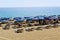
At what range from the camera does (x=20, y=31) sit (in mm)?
19016

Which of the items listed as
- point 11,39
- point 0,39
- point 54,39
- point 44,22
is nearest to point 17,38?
point 11,39

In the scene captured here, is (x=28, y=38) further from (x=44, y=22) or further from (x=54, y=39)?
(x=44, y=22)

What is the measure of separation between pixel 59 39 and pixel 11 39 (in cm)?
340

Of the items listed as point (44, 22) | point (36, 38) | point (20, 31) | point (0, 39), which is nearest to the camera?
point (0, 39)

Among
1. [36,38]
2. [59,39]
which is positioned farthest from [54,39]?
[36,38]

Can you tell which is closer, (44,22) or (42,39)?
(42,39)

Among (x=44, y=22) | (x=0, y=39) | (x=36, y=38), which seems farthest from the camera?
(x=44, y=22)

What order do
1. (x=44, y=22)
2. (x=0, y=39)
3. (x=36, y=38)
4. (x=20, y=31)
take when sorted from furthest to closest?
(x=44, y=22) < (x=20, y=31) < (x=36, y=38) < (x=0, y=39)

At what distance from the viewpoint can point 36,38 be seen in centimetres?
1580

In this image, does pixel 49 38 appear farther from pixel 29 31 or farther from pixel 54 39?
pixel 29 31

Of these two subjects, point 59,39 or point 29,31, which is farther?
point 29,31

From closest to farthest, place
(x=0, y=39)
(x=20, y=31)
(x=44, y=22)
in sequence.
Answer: (x=0, y=39) → (x=20, y=31) → (x=44, y=22)

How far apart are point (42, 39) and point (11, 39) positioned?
221 cm

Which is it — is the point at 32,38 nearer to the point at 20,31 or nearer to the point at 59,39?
the point at 59,39
